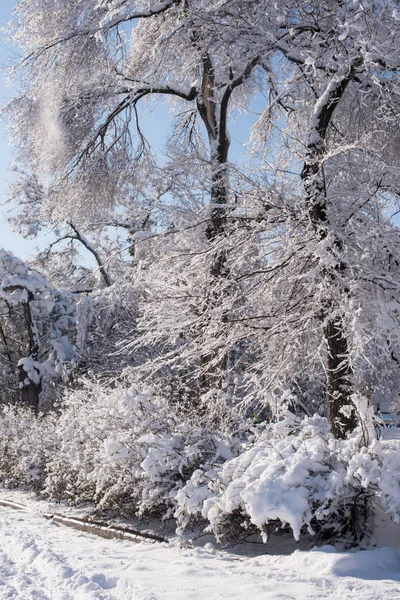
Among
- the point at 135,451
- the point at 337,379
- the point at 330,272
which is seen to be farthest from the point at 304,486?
the point at 135,451

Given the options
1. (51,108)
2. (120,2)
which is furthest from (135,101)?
(120,2)

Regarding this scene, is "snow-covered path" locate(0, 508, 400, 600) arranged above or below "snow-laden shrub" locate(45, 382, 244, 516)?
below

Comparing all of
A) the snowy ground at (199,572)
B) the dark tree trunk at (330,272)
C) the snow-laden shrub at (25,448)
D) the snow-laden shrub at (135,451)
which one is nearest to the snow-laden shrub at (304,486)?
the snowy ground at (199,572)

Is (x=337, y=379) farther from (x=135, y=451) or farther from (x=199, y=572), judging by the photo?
(x=199, y=572)

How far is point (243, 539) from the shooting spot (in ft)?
18.2

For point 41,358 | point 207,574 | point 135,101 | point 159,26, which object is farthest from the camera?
point 41,358

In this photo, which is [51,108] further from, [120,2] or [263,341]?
[263,341]

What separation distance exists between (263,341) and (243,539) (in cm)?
266

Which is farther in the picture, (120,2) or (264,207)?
(120,2)

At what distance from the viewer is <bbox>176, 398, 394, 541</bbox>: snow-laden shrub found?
4637mm

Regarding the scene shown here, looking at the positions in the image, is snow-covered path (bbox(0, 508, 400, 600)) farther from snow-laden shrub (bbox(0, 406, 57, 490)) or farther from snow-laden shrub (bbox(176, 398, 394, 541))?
snow-laden shrub (bbox(0, 406, 57, 490))

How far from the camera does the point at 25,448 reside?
10.7m

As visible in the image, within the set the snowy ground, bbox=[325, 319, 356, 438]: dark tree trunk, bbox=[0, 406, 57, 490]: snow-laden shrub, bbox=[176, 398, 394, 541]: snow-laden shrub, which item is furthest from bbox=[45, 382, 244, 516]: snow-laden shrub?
bbox=[0, 406, 57, 490]: snow-laden shrub

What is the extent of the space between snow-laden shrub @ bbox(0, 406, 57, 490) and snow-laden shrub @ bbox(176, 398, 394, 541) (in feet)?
16.8
